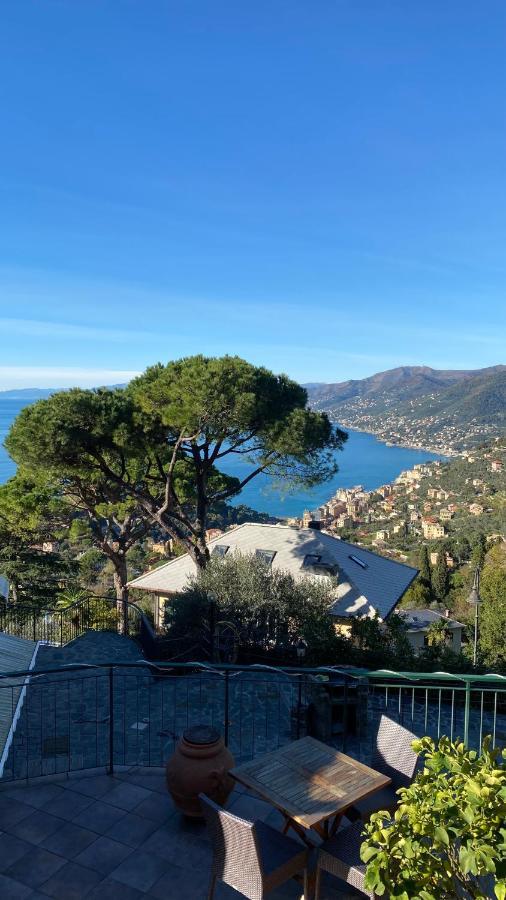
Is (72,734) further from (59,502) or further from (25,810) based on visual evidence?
(59,502)

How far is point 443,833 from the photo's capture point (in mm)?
2021

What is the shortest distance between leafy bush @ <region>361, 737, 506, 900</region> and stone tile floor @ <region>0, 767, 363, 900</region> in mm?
1838

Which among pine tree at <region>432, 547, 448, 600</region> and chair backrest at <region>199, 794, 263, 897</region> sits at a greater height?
chair backrest at <region>199, 794, 263, 897</region>

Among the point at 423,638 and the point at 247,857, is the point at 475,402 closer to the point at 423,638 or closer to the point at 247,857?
the point at 423,638

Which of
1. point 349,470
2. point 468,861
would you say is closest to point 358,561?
point 468,861

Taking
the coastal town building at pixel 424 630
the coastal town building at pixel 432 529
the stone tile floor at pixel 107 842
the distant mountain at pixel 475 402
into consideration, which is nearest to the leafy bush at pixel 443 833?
the stone tile floor at pixel 107 842

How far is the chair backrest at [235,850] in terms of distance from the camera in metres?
3.04

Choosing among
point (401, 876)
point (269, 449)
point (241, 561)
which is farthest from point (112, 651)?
point (401, 876)

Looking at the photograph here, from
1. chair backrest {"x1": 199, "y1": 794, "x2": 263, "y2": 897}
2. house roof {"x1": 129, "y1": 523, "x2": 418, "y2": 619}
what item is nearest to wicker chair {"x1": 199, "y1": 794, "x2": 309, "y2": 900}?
chair backrest {"x1": 199, "y1": 794, "x2": 263, "y2": 897}

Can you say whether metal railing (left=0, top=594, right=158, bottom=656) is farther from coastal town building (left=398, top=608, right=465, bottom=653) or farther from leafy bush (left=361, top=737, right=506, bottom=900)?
coastal town building (left=398, top=608, right=465, bottom=653)

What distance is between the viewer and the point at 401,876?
83.7 inches

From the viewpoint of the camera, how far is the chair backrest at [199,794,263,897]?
304 cm

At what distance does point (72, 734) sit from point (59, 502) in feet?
38.4

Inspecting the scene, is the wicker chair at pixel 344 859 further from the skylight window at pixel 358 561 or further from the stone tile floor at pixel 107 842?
the skylight window at pixel 358 561
